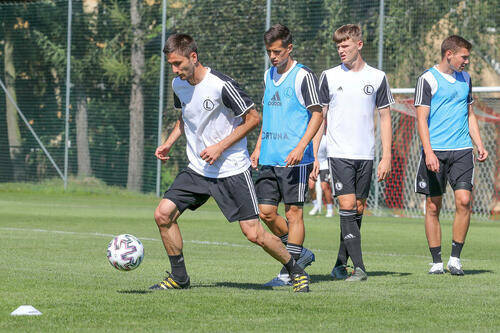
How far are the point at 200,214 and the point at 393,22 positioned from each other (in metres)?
6.10

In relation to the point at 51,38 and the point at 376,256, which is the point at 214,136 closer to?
the point at 376,256

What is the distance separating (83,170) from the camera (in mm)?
27016

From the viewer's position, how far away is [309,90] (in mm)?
8250

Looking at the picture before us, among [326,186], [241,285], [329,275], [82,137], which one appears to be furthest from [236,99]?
[82,137]

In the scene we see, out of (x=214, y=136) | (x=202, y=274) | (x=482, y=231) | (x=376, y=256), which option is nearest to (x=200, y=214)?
(x=482, y=231)

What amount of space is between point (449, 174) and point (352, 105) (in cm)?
128

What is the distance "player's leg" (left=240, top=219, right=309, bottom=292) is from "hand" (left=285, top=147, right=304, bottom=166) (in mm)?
632

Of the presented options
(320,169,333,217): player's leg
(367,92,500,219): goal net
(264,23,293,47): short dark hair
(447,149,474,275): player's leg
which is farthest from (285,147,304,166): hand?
(367,92,500,219): goal net

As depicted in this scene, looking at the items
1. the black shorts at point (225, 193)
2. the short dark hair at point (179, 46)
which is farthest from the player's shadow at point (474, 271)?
the short dark hair at point (179, 46)

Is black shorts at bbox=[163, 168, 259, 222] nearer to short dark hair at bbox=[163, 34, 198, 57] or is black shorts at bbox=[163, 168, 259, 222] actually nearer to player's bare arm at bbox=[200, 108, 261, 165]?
player's bare arm at bbox=[200, 108, 261, 165]

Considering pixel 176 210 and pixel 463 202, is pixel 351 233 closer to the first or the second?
pixel 463 202

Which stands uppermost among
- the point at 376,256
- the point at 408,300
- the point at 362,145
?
the point at 362,145

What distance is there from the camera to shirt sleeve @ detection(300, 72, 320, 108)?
8.23 metres

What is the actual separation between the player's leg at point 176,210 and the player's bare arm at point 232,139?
1.06 feet
